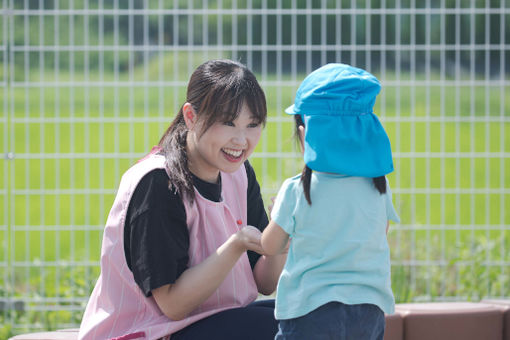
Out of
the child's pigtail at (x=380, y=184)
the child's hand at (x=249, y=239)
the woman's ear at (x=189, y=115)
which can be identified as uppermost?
the woman's ear at (x=189, y=115)

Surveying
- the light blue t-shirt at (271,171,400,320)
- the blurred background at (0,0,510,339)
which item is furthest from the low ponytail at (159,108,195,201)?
the blurred background at (0,0,510,339)

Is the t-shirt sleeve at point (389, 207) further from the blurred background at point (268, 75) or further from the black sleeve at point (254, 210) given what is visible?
the blurred background at point (268, 75)

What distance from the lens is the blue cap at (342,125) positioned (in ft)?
6.39

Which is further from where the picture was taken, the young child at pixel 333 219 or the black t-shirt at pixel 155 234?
the black t-shirt at pixel 155 234

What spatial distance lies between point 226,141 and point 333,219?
410mm

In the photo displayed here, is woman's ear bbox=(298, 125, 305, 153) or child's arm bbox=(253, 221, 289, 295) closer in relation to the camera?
woman's ear bbox=(298, 125, 305, 153)

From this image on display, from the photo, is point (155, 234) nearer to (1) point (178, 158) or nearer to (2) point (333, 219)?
(1) point (178, 158)

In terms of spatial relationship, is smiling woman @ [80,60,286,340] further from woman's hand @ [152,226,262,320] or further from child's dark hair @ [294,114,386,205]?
child's dark hair @ [294,114,386,205]

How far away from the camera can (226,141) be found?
7.14 feet

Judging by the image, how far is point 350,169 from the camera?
1946 mm

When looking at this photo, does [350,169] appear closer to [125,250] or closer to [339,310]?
[339,310]

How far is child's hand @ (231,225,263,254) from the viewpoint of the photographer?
2.04 meters

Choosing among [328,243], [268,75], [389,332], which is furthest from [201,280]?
[268,75]

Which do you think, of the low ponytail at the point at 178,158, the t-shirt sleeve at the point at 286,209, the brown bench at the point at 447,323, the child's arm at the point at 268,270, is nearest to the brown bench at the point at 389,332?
the brown bench at the point at 447,323
